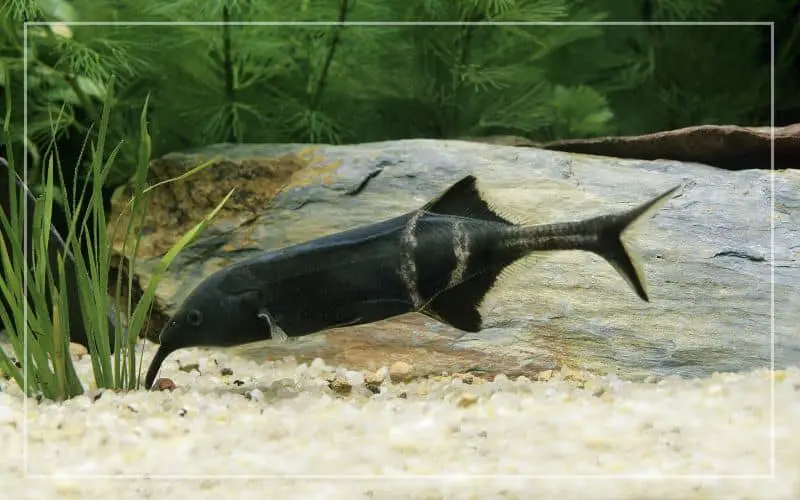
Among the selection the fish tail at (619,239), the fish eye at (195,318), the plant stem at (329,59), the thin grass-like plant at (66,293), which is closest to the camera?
the fish tail at (619,239)

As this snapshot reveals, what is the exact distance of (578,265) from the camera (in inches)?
96.3

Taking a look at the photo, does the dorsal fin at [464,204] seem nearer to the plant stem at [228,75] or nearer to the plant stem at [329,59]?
the plant stem at [329,59]

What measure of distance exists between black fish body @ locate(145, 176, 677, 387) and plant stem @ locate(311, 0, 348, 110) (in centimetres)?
69

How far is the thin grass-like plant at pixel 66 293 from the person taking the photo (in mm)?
2436

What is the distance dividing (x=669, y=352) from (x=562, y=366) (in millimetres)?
356

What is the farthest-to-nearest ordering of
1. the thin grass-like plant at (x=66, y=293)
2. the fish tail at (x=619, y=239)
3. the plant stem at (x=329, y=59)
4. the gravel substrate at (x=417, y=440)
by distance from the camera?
the plant stem at (x=329, y=59) → the thin grass-like plant at (x=66, y=293) → the fish tail at (x=619, y=239) → the gravel substrate at (x=417, y=440)

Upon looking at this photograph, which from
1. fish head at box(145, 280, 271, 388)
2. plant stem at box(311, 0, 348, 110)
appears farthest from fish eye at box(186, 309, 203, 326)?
plant stem at box(311, 0, 348, 110)

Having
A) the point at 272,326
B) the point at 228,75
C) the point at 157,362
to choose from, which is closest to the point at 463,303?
the point at 272,326

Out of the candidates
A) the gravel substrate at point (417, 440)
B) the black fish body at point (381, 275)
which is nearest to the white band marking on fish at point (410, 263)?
the black fish body at point (381, 275)

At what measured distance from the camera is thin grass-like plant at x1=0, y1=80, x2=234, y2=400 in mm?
2436

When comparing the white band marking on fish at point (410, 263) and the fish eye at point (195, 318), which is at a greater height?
the white band marking on fish at point (410, 263)

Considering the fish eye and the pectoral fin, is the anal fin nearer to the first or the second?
the pectoral fin

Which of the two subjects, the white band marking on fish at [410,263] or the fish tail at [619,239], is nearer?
the fish tail at [619,239]

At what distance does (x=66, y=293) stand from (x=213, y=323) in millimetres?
516
